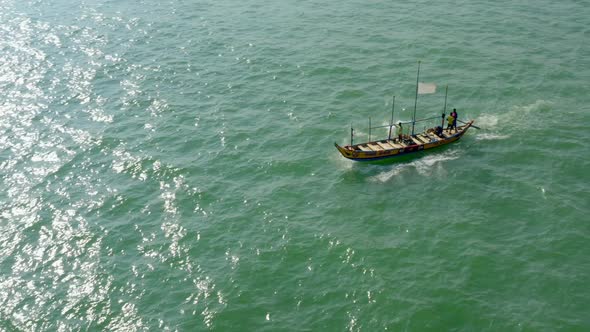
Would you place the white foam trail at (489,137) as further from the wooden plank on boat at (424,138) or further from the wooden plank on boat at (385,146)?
the wooden plank on boat at (385,146)

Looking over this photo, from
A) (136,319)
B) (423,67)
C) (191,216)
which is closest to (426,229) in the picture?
(191,216)

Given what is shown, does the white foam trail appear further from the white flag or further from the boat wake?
the white flag

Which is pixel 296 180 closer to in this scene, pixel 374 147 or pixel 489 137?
pixel 374 147

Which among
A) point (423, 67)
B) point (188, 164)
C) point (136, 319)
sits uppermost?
point (423, 67)

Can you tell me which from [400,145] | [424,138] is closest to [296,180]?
[400,145]

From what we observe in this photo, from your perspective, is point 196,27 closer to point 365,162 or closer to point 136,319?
point 365,162

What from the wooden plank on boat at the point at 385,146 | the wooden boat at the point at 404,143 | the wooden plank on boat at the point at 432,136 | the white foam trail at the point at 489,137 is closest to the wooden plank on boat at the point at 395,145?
the wooden boat at the point at 404,143
